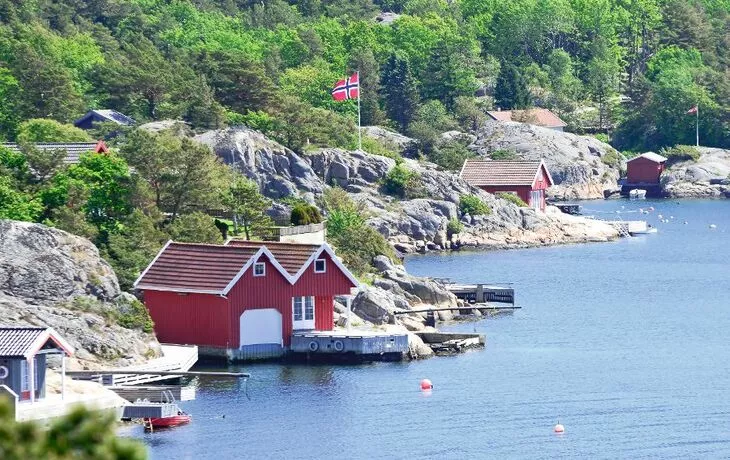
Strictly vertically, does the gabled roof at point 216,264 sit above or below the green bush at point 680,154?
below

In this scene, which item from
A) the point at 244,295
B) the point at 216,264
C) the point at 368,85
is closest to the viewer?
the point at 244,295

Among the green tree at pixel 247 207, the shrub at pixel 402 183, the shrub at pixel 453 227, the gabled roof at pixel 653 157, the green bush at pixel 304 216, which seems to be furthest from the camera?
the gabled roof at pixel 653 157

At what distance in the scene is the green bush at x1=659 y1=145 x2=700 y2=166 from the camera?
121562 millimetres

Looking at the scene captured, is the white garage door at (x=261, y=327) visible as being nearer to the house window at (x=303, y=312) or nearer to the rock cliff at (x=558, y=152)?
the house window at (x=303, y=312)

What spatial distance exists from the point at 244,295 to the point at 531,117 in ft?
254

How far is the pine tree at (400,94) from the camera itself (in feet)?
384

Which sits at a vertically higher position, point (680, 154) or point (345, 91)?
point (345, 91)

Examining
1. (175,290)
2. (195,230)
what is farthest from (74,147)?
(175,290)

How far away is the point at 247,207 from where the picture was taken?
63094 mm

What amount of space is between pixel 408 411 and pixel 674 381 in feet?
29.1

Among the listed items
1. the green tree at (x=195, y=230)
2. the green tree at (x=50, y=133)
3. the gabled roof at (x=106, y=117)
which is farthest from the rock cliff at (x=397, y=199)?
the green tree at (x=195, y=230)

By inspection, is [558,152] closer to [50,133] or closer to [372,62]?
[372,62]

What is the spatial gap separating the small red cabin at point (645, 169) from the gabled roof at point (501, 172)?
2582 centimetres

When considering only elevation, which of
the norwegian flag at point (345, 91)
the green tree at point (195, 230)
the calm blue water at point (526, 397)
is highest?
the norwegian flag at point (345, 91)
